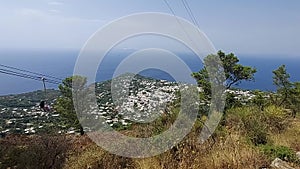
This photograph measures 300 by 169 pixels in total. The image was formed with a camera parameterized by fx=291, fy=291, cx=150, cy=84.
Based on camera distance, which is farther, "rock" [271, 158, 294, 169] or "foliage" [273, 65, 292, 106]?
"foliage" [273, 65, 292, 106]

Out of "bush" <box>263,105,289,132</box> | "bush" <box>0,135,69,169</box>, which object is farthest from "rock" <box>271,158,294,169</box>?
"bush" <box>0,135,69,169</box>

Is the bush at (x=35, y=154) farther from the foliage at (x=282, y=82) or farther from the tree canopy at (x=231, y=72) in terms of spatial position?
the foliage at (x=282, y=82)

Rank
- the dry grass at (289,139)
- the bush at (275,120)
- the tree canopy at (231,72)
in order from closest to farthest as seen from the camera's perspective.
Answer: the dry grass at (289,139), the bush at (275,120), the tree canopy at (231,72)

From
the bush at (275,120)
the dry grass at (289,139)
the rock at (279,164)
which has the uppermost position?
the bush at (275,120)

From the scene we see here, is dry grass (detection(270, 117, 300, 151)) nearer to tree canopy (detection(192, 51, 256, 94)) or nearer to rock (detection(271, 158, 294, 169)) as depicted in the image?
rock (detection(271, 158, 294, 169))

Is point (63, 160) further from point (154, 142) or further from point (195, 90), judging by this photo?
point (195, 90)

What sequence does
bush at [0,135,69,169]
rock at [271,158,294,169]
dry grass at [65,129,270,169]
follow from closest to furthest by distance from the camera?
1. dry grass at [65,129,270,169]
2. rock at [271,158,294,169]
3. bush at [0,135,69,169]

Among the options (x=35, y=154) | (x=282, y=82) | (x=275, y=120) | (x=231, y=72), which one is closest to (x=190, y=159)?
(x=35, y=154)

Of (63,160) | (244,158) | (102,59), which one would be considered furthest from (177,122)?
(63,160)

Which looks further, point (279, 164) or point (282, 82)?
point (282, 82)

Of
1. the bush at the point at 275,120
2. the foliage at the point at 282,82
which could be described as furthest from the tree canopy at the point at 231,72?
the bush at the point at 275,120

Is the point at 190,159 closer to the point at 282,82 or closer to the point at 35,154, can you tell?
the point at 35,154
